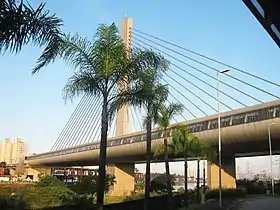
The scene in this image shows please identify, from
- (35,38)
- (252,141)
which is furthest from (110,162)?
(35,38)

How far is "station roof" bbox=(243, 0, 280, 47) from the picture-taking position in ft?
38.7

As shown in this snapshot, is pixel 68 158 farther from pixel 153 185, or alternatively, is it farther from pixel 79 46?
pixel 79 46

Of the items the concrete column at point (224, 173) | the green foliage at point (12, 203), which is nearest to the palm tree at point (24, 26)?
the green foliage at point (12, 203)

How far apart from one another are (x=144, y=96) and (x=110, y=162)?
220 feet

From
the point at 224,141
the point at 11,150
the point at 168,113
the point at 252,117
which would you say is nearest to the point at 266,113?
the point at 252,117

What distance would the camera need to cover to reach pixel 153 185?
49.4 m

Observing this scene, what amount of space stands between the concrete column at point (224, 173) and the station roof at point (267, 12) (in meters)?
41.5

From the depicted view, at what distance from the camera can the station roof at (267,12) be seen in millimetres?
11781

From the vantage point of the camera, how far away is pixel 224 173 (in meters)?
58.4

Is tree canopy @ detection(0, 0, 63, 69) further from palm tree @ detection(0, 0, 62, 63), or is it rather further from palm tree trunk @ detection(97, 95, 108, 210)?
palm tree trunk @ detection(97, 95, 108, 210)

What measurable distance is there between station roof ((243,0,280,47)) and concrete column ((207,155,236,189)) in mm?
41461

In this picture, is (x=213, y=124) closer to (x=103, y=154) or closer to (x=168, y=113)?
(x=168, y=113)

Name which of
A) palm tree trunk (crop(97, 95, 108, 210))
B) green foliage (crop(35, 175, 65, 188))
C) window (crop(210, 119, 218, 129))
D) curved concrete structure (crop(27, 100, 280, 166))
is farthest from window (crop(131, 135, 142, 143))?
palm tree trunk (crop(97, 95, 108, 210))

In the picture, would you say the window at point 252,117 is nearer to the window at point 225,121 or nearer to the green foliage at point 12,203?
the window at point 225,121
